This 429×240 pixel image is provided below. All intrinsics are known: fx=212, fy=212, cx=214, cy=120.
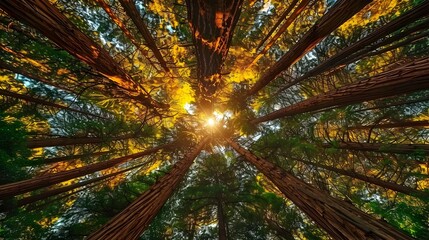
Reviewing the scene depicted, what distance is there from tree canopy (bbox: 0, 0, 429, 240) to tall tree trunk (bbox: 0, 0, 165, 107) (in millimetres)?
14

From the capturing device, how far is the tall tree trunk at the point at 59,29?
1824mm

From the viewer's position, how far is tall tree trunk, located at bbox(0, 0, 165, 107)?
1.82m

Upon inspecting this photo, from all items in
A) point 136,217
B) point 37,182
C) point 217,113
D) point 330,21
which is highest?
point 330,21

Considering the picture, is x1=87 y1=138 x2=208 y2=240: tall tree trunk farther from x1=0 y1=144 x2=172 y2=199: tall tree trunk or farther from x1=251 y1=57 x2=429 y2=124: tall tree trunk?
x1=251 y1=57 x2=429 y2=124: tall tree trunk

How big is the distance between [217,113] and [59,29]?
7502 mm

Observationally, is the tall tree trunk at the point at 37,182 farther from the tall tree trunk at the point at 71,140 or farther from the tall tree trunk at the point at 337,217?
the tall tree trunk at the point at 337,217

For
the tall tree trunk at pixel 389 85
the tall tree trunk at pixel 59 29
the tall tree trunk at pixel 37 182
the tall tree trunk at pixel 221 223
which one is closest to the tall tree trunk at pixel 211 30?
the tall tree trunk at pixel 59 29

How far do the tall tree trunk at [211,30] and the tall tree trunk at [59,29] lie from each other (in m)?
1.56

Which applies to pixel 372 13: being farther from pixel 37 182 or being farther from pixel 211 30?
pixel 37 182

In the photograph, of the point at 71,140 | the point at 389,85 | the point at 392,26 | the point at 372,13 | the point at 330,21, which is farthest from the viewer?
the point at 71,140

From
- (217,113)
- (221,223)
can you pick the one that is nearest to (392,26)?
(221,223)

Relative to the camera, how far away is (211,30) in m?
3.87

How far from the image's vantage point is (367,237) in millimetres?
1662

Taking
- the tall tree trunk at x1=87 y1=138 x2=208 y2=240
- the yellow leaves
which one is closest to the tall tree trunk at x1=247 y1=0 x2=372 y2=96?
the tall tree trunk at x1=87 y1=138 x2=208 y2=240
